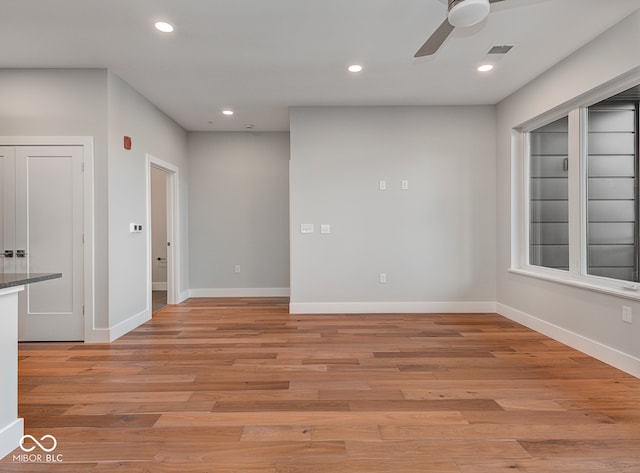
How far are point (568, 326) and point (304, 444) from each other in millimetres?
2979

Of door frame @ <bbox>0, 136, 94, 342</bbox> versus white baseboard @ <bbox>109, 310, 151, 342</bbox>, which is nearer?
door frame @ <bbox>0, 136, 94, 342</bbox>

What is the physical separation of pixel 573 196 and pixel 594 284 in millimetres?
849

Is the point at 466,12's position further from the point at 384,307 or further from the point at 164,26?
the point at 384,307

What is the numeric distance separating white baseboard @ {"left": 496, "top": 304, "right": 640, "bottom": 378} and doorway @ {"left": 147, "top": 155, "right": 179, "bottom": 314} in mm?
4590

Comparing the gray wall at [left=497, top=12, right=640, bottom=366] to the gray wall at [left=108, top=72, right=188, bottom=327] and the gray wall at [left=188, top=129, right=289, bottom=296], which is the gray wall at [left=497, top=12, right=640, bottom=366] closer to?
the gray wall at [left=188, top=129, right=289, bottom=296]

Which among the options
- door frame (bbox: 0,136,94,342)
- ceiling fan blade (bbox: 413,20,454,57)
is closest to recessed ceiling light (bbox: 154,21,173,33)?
door frame (bbox: 0,136,94,342)

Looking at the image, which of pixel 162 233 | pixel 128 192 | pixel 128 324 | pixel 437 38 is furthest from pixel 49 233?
pixel 437 38

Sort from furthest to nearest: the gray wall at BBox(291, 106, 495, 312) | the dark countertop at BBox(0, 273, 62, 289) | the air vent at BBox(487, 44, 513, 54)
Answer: the gray wall at BBox(291, 106, 495, 312) < the air vent at BBox(487, 44, 513, 54) < the dark countertop at BBox(0, 273, 62, 289)

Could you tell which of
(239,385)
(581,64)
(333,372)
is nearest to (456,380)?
(333,372)

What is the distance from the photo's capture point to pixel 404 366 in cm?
300

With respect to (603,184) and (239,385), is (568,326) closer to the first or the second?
(603,184)

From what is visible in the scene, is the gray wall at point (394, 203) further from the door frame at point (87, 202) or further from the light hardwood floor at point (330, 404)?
the door frame at point (87, 202)

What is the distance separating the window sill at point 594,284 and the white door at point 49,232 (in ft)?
15.7

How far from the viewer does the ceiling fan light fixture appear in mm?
1917
